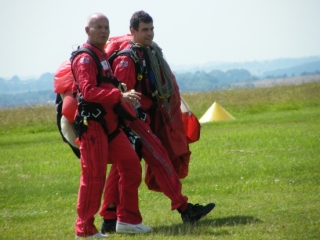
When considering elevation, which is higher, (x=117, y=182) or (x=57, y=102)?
(x=57, y=102)

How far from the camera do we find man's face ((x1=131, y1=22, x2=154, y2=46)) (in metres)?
7.47

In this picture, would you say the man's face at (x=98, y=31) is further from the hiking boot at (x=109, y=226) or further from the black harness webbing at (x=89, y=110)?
the hiking boot at (x=109, y=226)

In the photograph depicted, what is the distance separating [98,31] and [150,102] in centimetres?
107

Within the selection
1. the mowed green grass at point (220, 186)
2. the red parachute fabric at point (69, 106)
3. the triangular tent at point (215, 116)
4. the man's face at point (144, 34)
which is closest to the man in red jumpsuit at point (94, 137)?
the red parachute fabric at point (69, 106)

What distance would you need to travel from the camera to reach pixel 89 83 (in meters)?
6.73

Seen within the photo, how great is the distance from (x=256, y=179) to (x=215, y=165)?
68.7 inches

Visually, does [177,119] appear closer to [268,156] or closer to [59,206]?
[59,206]

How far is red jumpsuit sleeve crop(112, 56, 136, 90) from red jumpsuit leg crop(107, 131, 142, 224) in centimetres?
53

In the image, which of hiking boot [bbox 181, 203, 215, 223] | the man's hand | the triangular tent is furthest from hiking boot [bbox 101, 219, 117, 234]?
the triangular tent

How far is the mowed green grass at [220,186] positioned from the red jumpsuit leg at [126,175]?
254 millimetres

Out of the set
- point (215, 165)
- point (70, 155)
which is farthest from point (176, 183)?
point (70, 155)

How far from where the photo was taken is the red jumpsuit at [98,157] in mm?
6727

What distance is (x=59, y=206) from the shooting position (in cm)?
948

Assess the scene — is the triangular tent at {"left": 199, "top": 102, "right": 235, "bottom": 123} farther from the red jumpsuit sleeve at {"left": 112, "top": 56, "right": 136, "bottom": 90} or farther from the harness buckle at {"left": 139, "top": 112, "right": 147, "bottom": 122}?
the red jumpsuit sleeve at {"left": 112, "top": 56, "right": 136, "bottom": 90}
